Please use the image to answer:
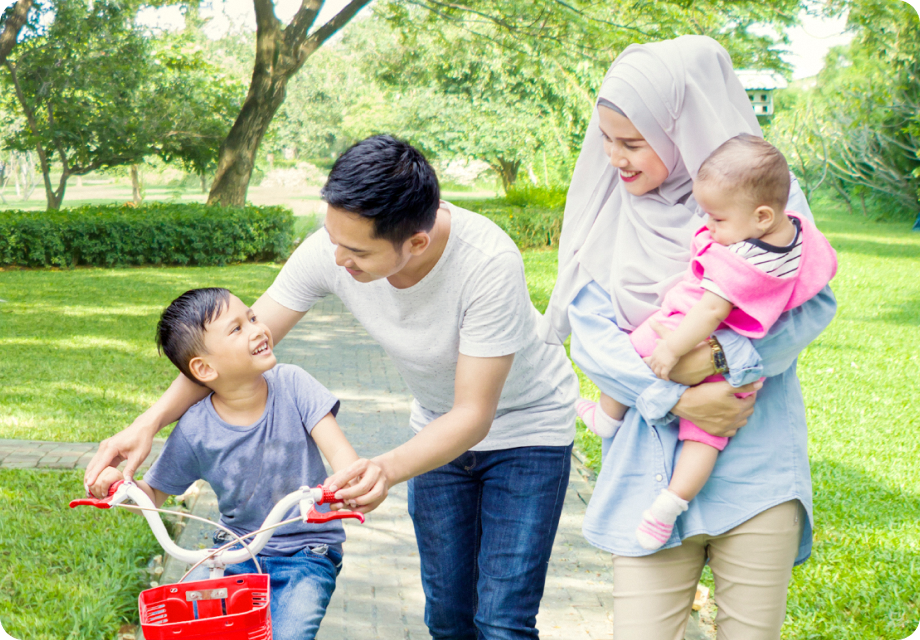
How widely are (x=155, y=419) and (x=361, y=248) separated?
0.77 meters

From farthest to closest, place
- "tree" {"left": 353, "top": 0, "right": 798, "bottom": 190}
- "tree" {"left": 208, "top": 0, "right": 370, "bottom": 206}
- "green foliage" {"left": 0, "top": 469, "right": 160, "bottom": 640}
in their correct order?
"tree" {"left": 208, "top": 0, "right": 370, "bottom": 206} → "tree" {"left": 353, "top": 0, "right": 798, "bottom": 190} → "green foliage" {"left": 0, "top": 469, "right": 160, "bottom": 640}

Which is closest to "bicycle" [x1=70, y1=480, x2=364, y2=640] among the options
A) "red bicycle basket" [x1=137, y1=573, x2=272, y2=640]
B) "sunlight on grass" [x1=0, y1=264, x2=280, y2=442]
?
"red bicycle basket" [x1=137, y1=573, x2=272, y2=640]

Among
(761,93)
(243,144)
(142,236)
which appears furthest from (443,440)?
(761,93)

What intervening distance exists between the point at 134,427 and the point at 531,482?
3.81 feet

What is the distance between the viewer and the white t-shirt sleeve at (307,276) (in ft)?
8.14

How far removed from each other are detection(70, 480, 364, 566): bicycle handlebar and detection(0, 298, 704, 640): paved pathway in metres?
0.44

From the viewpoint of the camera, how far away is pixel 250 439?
2.42 m

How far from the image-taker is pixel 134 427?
7.08 feet

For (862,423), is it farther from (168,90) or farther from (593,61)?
(168,90)

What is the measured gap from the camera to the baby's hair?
70.2 inches

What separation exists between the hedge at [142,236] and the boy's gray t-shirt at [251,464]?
15.0 m

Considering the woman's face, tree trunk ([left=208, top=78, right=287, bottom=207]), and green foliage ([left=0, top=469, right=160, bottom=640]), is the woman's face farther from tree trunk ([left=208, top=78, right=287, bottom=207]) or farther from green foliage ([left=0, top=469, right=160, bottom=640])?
tree trunk ([left=208, top=78, right=287, bottom=207])

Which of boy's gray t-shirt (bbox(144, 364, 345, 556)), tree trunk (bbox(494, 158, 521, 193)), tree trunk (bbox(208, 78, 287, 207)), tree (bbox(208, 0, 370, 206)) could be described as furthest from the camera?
tree trunk (bbox(494, 158, 521, 193))

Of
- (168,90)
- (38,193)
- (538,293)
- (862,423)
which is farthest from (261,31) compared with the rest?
(38,193)
